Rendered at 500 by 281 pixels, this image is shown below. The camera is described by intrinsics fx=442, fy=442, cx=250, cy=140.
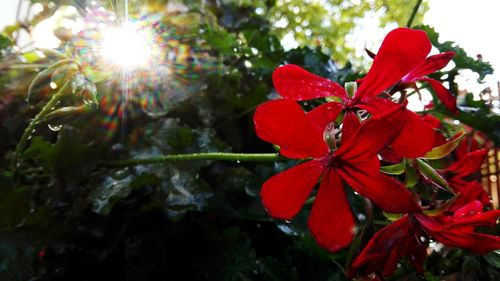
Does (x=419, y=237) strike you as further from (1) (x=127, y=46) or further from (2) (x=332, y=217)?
(1) (x=127, y=46)

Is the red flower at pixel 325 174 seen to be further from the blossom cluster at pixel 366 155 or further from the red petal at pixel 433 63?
the red petal at pixel 433 63

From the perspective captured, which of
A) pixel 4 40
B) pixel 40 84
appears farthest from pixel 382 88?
pixel 4 40

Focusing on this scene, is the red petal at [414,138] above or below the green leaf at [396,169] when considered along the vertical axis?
above

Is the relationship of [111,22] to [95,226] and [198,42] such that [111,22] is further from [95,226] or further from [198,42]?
[95,226]

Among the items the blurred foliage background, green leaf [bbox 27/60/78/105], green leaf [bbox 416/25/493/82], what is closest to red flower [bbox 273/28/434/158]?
the blurred foliage background

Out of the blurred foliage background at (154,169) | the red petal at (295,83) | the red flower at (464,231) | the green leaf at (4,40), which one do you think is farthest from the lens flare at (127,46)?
the red flower at (464,231)

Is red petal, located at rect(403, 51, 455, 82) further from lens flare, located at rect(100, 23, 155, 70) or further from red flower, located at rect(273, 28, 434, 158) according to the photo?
lens flare, located at rect(100, 23, 155, 70)

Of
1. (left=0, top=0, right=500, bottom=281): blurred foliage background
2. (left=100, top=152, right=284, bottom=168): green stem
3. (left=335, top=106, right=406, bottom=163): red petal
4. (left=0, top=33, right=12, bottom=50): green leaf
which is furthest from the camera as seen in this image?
(left=0, top=33, right=12, bottom=50): green leaf
